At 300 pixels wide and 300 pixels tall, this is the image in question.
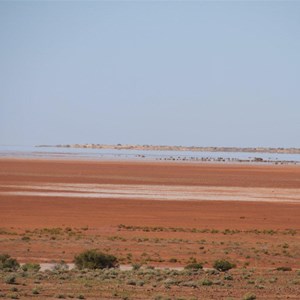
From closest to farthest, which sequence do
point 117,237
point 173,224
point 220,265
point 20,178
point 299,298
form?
point 299,298 → point 220,265 → point 117,237 → point 173,224 → point 20,178

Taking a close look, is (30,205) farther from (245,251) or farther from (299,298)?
(299,298)

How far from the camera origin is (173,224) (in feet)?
110

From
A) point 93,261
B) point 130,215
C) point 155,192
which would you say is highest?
point 155,192

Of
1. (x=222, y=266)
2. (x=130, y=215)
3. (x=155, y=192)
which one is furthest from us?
(x=155, y=192)

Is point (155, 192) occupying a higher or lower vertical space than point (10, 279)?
higher

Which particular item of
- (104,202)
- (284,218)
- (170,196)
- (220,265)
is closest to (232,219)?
(284,218)

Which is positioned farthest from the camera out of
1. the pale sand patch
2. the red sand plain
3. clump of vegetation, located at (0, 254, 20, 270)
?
Answer: the pale sand patch

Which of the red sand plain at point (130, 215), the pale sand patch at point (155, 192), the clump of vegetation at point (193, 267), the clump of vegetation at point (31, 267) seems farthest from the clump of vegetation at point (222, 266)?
the pale sand patch at point (155, 192)

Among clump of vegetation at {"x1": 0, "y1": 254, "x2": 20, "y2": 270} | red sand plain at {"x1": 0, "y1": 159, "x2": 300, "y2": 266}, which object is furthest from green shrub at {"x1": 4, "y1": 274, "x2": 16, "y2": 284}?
red sand plain at {"x1": 0, "y1": 159, "x2": 300, "y2": 266}

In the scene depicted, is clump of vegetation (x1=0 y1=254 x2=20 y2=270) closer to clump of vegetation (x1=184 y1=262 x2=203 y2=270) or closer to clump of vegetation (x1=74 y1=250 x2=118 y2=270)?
clump of vegetation (x1=74 y1=250 x2=118 y2=270)

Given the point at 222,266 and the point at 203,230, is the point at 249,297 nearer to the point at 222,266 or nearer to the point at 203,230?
the point at 222,266

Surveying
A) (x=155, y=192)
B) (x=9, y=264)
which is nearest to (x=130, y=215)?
(x=155, y=192)

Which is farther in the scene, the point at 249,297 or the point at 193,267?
the point at 193,267

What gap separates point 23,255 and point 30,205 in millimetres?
18395
